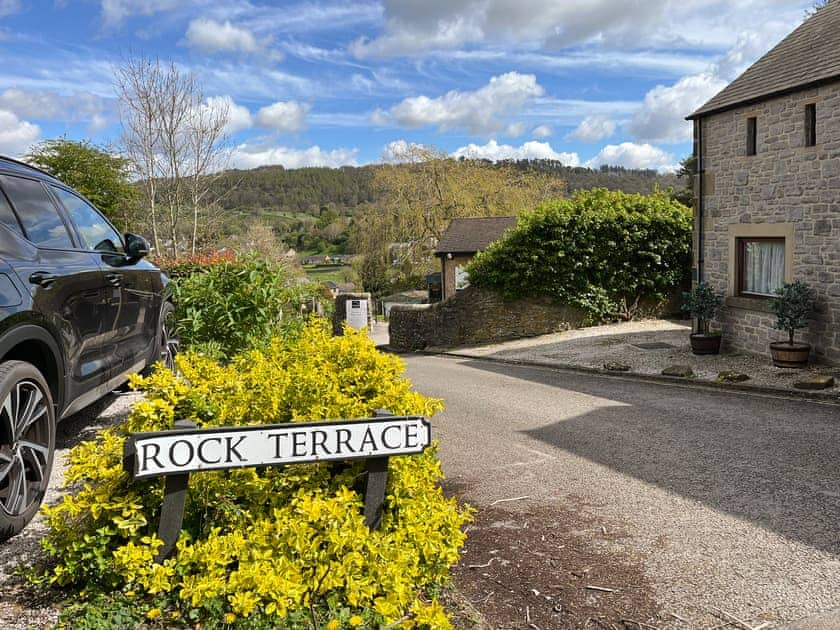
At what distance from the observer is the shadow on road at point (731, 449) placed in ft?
16.9

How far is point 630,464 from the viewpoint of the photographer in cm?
645

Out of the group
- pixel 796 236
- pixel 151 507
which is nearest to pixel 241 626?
pixel 151 507

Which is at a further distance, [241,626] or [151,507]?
[151,507]

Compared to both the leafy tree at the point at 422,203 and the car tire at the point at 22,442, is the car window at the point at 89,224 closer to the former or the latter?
the car tire at the point at 22,442

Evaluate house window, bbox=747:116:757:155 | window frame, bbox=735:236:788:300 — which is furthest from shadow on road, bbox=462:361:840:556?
house window, bbox=747:116:757:155

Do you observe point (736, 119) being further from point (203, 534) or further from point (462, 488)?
point (203, 534)

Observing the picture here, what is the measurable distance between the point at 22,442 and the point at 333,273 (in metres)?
57.5

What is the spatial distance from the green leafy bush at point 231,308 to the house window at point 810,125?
29.8 feet

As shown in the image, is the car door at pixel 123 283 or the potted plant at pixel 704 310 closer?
the car door at pixel 123 283

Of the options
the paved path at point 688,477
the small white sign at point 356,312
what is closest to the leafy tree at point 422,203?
the small white sign at point 356,312

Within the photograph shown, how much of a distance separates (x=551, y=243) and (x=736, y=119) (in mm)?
7067

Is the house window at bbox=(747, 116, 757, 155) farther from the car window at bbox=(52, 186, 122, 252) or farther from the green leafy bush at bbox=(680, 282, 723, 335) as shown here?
the car window at bbox=(52, 186, 122, 252)

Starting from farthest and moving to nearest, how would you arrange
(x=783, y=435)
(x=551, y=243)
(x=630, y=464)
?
1. (x=551, y=243)
2. (x=783, y=435)
3. (x=630, y=464)

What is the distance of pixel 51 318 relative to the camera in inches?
153
